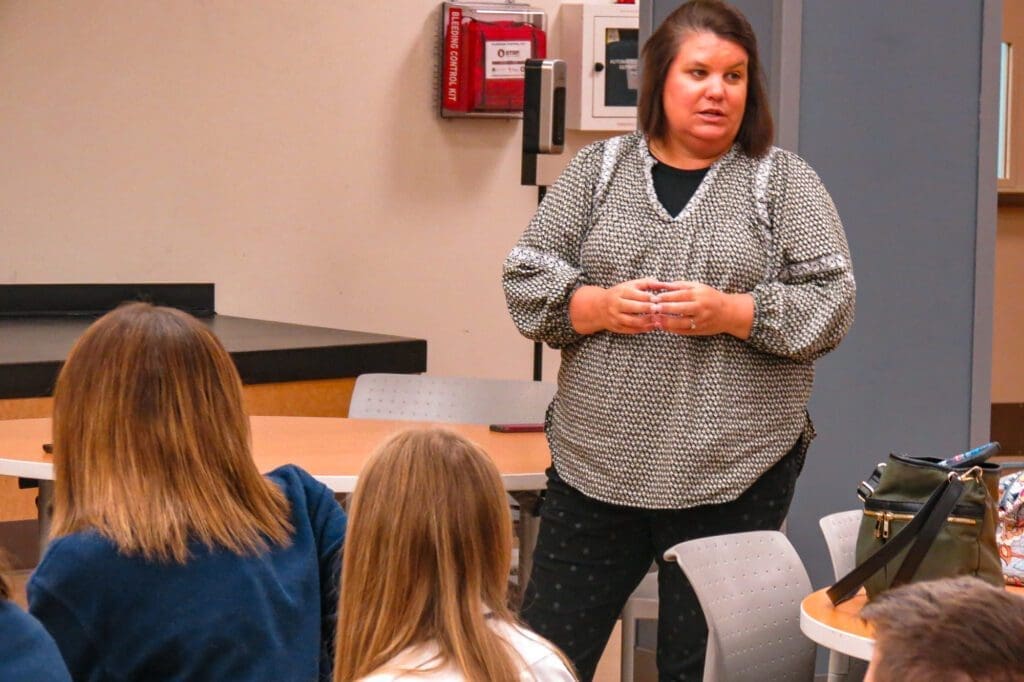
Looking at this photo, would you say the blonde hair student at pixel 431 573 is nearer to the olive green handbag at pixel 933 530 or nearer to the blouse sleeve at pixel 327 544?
the blouse sleeve at pixel 327 544

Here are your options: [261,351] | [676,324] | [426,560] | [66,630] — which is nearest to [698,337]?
[676,324]

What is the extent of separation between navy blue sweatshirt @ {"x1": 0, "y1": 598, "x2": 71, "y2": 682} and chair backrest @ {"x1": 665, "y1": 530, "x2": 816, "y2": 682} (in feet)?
3.31

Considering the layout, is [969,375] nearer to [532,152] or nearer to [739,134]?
[739,134]

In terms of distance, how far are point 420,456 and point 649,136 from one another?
3.53ft

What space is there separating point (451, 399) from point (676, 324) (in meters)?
1.67

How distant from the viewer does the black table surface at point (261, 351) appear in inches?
164

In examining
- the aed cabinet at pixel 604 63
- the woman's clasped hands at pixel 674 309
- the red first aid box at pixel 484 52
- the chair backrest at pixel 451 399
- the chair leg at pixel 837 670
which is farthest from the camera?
the aed cabinet at pixel 604 63

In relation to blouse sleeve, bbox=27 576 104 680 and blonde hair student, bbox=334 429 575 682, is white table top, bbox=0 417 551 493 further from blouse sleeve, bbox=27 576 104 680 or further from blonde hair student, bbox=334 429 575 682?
blonde hair student, bbox=334 429 575 682

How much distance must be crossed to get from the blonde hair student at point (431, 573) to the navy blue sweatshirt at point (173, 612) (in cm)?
21

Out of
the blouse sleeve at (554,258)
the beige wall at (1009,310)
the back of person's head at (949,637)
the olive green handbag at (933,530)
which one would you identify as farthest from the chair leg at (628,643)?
the beige wall at (1009,310)

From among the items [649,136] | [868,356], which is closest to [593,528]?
[649,136]

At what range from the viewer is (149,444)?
176cm

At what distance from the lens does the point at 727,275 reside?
2348mm

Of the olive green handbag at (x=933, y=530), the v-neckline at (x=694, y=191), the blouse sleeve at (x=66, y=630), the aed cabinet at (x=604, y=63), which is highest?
the aed cabinet at (x=604, y=63)
